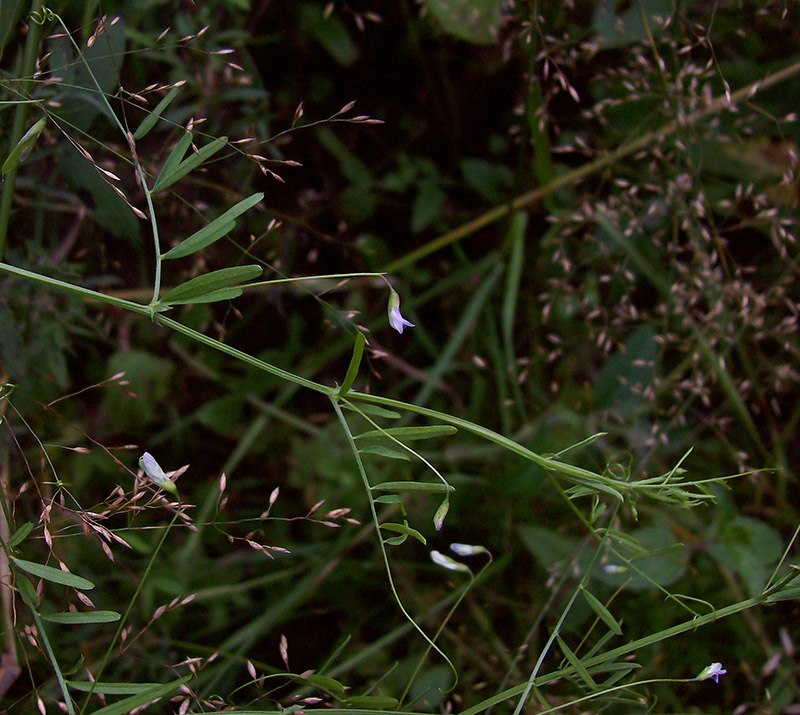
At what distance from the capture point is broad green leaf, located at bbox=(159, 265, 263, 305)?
2.57 ft

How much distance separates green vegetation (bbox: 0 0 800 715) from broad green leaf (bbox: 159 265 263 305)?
49 cm

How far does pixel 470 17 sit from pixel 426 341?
0.76 m

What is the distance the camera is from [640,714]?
4.05 ft

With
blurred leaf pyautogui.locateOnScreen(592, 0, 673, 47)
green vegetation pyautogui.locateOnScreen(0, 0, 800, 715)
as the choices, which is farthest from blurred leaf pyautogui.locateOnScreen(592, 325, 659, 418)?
blurred leaf pyautogui.locateOnScreen(592, 0, 673, 47)

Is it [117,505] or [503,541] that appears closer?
[117,505]

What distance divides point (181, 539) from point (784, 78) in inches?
71.9

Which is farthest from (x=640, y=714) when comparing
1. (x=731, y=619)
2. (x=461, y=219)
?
(x=461, y=219)

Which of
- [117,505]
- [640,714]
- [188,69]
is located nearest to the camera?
[117,505]

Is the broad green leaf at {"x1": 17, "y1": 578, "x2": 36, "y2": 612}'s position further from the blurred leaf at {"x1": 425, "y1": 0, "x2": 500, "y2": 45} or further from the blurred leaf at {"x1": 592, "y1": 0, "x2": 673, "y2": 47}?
the blurred leaf at {"x1": 592, "y1": 0, "x2": 673, "y2": 47}

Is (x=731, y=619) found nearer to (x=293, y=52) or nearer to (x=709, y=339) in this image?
(x=709, y=339)

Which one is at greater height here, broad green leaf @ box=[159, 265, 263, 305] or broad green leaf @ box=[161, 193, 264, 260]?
broad green leaf @ box=[161, 193, 264, 260]

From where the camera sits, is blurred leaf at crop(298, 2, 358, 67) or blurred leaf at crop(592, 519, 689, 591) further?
blurred leaf at crop(298, 2, 358, 67)

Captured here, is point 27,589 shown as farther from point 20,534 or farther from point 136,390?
point 136,390

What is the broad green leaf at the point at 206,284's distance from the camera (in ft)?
2.57
